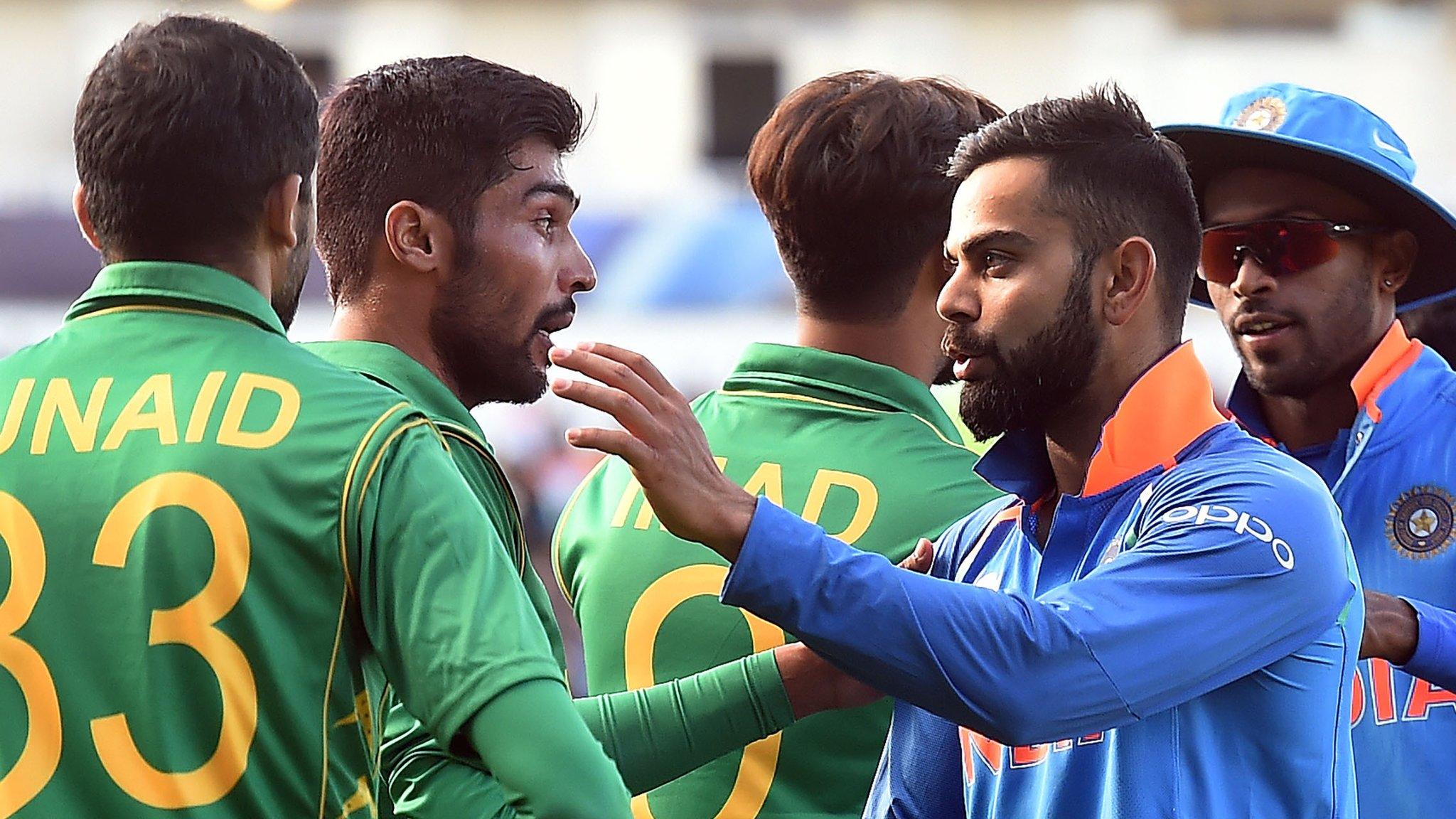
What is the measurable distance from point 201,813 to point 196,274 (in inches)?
25.6

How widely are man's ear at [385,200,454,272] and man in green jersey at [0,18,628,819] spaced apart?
2.14 feet

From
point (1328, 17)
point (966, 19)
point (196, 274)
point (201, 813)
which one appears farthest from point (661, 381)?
point (1328, 17)

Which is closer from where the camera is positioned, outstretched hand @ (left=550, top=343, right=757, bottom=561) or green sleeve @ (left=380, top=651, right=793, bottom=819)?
outstretched hand @ (left=550, top=343, right=757, bottom=561)

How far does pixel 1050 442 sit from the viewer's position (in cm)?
287

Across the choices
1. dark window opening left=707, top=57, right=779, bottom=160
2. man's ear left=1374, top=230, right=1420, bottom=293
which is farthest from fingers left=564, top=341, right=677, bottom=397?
dark window opening left=707, top=57, right=779, bottom=160

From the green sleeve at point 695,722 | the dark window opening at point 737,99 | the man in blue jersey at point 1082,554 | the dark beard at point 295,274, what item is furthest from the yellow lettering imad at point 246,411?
the dark window opening at point 737,99

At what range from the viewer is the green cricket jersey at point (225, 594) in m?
2.30

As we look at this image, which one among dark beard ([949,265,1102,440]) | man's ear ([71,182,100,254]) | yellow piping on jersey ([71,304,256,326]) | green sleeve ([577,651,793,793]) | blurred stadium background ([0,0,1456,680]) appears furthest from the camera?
blurred stadium background ([0,0,1456,680])

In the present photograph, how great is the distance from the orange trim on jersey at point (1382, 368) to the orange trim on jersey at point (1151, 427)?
1042 millimetres

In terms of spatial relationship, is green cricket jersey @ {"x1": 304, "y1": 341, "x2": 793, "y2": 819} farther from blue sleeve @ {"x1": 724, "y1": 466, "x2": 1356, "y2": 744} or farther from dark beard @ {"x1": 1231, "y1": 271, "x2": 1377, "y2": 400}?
dark beard @ {"x1": 1231, "y1": 271, "x2": 1377, "y2": 400}

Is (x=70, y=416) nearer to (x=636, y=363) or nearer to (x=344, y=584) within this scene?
(x=344, y=584)

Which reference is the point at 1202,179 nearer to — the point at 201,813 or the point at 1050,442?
the point at 1050,442

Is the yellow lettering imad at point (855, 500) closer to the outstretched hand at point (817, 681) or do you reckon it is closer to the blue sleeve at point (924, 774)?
the outstretched hand at point (817, 681)

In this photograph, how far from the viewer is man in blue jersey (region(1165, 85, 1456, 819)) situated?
11.5 ft
